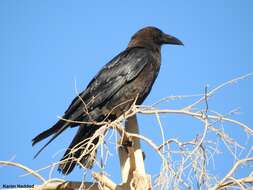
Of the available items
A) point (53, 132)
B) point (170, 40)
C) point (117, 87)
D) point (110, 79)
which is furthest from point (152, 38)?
point (53, 132)

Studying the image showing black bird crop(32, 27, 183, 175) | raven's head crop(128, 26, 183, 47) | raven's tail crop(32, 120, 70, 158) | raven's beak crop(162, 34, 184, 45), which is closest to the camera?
raven's tail crop(32, 120, 70, 158)

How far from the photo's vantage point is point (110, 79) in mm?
6551

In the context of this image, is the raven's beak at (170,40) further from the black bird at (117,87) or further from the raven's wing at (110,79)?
the raven's wing at (110,79)

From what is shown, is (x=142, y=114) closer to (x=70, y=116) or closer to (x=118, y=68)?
(x=70, y=116)

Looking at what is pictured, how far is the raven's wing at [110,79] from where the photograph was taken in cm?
613

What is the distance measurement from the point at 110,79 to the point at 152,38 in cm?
146

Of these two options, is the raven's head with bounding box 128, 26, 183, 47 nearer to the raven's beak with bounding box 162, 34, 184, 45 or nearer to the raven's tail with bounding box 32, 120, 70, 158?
the raven's beak with bounding box 162, 34, 184, 45

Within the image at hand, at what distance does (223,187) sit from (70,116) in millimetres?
3069

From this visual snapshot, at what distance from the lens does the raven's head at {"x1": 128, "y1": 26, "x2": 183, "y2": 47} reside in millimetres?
7590

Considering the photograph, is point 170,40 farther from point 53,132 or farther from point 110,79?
point 53,132

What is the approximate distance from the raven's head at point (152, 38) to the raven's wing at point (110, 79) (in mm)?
578

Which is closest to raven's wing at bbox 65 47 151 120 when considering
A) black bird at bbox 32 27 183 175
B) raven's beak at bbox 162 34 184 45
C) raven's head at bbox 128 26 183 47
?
black bird at bbox 32 27 183 175

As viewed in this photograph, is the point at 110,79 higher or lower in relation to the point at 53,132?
higher

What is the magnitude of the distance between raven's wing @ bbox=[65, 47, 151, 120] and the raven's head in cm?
58
